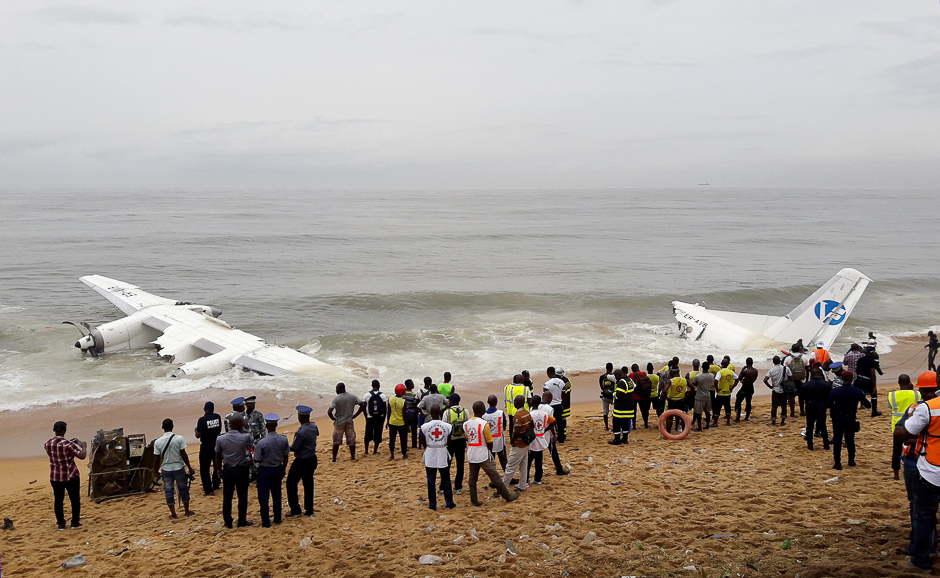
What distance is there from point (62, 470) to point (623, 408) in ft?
29.5

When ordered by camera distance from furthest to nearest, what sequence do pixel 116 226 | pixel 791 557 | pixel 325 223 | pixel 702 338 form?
1. pixel 325 223
2. pixel 116 226
3. pixel 702 338
4. pixel 791 557

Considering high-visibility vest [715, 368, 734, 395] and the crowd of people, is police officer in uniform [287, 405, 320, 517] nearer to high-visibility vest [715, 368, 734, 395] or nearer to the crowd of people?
the crowd of people

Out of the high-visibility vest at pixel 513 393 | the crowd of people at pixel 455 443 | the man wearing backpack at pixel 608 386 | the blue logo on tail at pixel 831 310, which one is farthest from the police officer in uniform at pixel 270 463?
the blue logo on tail at pixel 831 310

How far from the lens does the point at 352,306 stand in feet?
107

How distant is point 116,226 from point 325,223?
27559 mm

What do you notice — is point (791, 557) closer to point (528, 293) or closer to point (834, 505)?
point (834, 505)

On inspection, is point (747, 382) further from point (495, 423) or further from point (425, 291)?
point (425, 291)

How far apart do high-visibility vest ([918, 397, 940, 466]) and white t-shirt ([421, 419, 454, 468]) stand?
5.20 metres

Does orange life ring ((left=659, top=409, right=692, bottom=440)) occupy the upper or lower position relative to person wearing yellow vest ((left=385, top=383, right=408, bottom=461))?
lower

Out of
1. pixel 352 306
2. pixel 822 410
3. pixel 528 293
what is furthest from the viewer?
pixel 528 293

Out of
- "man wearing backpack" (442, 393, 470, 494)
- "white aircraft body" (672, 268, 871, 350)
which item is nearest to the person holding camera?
"man wearing backpack" (442, 393, 470, 494)

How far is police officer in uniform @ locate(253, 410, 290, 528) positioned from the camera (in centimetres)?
761

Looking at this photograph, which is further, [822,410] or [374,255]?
[374,255]

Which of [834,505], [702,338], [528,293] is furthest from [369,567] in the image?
[528,293]
